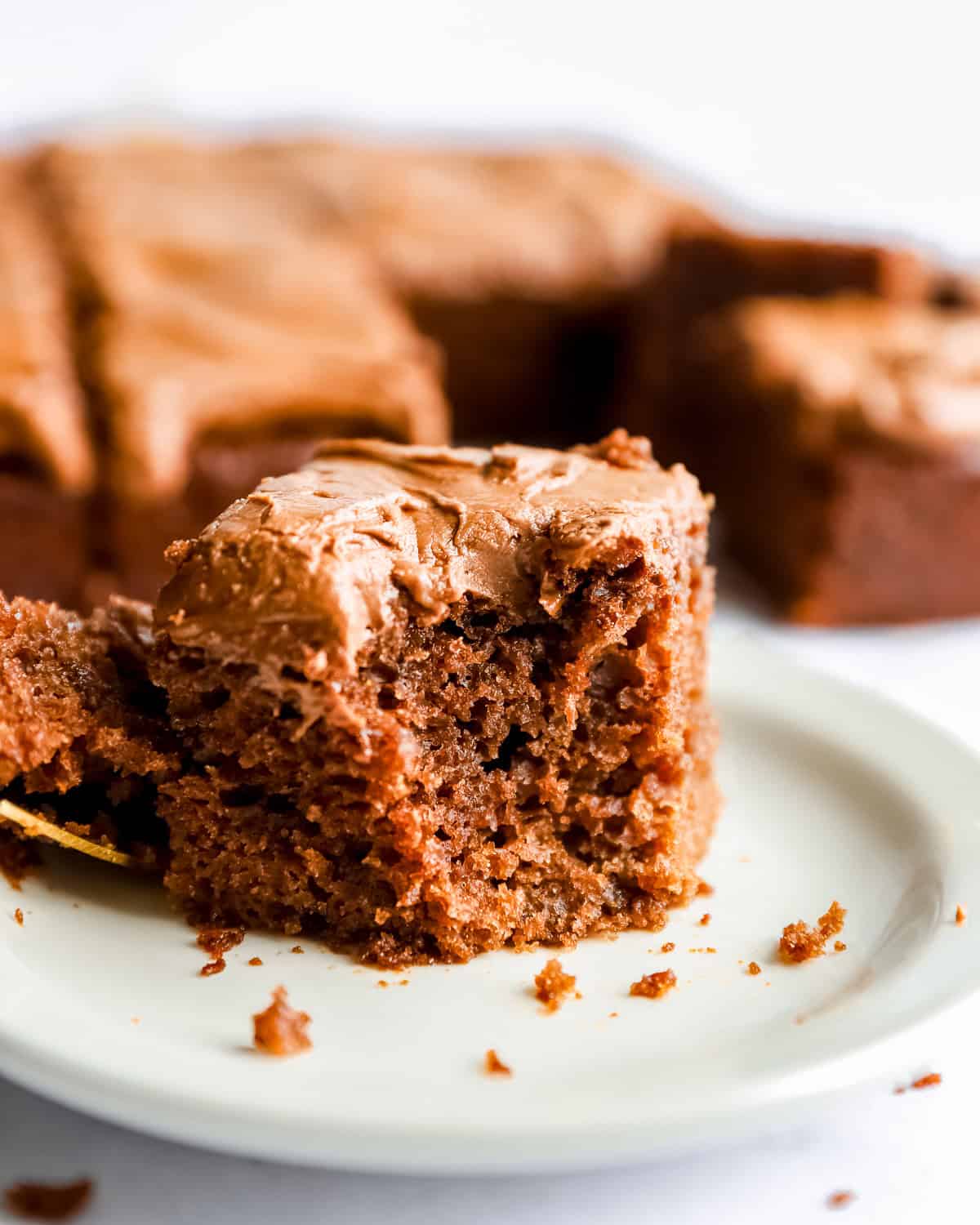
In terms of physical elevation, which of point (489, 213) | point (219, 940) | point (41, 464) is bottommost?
point (41, 464)

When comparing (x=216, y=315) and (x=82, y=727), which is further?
(x=216, y=315)

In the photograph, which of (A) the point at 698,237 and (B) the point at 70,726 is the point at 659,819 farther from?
(A) the point at 698,237

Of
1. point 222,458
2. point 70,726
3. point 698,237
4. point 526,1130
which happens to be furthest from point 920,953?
point 698,237

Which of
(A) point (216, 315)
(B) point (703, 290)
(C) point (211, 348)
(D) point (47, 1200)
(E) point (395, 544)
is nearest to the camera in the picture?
(D) point (47, 1200)

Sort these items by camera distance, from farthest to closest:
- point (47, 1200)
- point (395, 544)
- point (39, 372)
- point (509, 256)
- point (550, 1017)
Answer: point (509, 256)
point (39, 372)
point (395, 544)
point (550, 1017)
point (47, 1200)

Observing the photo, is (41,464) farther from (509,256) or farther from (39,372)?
(509,256)

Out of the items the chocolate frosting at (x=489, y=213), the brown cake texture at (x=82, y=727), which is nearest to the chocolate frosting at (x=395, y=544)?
the brown cake texture at (x=82, y=727)

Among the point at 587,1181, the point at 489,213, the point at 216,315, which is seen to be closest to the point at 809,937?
the point at 587,1181
